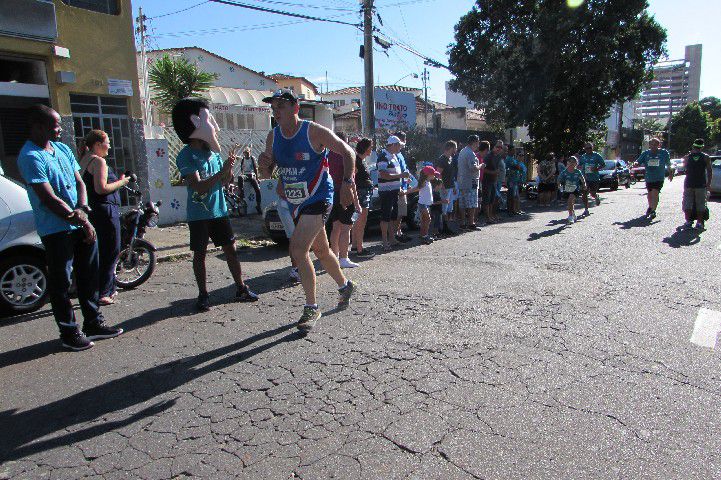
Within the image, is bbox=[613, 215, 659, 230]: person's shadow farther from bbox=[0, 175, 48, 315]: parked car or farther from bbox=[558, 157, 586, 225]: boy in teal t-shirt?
bbox=[0, 175, 48, 315]: parked car

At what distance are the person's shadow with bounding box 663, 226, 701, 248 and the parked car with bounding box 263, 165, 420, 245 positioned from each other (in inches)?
175

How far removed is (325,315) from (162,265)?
384 centimetres

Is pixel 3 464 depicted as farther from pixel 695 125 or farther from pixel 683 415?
pixel 695 125

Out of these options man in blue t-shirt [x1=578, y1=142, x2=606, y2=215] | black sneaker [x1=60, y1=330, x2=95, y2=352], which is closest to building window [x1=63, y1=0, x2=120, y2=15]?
black sneaker [x1=60, y1=330, x2=95, y2=352]

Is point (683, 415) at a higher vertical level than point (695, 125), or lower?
lower

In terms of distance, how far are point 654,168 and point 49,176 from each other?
455 inches

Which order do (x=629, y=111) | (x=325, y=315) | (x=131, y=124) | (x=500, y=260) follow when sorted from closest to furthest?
(x=325, y=315) < (x=500, y=260) < (x=131, y=124) < (x=629, y=111)

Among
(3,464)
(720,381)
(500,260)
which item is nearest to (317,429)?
(3,464)

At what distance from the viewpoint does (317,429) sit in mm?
2865

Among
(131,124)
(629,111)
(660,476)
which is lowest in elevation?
(660,476)

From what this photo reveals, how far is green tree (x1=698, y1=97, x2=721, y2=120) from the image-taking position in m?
86.2

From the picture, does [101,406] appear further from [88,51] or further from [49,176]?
[88,51]

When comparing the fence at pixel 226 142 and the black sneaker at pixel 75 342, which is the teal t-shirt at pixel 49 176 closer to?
the black sneaker at pixel 75 342

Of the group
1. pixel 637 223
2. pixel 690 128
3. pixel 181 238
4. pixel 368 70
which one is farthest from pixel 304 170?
pixel 690 128
